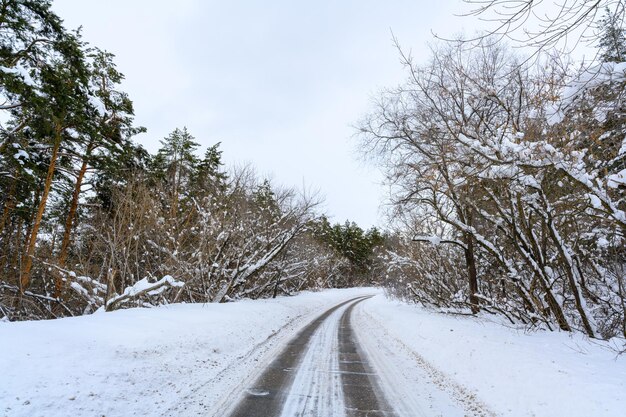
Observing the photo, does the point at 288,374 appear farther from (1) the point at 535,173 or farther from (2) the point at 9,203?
(2) the point at 9,203

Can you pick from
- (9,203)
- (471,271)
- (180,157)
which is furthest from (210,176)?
(471,271)

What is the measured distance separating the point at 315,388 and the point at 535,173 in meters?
6.31

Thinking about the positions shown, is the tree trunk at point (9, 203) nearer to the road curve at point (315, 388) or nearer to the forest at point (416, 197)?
the forest at point (416, 197)

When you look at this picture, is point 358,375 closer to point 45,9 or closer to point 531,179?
point 531,179

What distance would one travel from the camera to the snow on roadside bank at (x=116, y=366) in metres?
4.15

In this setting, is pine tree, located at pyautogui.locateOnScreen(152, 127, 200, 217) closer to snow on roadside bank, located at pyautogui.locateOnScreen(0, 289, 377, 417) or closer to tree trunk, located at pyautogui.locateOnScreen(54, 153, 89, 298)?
A: tree trunk, located at pyautogui.locateOnScreen(54, 153, 89, 298)

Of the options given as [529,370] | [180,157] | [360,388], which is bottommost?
[360,388]

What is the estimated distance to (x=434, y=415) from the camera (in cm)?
448

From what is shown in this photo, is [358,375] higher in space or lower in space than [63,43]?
lower

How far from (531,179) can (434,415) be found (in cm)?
489

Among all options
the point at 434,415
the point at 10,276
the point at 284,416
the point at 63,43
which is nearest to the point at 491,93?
the point at 434,415

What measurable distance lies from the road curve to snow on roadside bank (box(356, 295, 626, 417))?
3.78 ft

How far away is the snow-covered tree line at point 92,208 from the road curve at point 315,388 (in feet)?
15.0

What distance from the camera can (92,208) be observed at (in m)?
15.2
